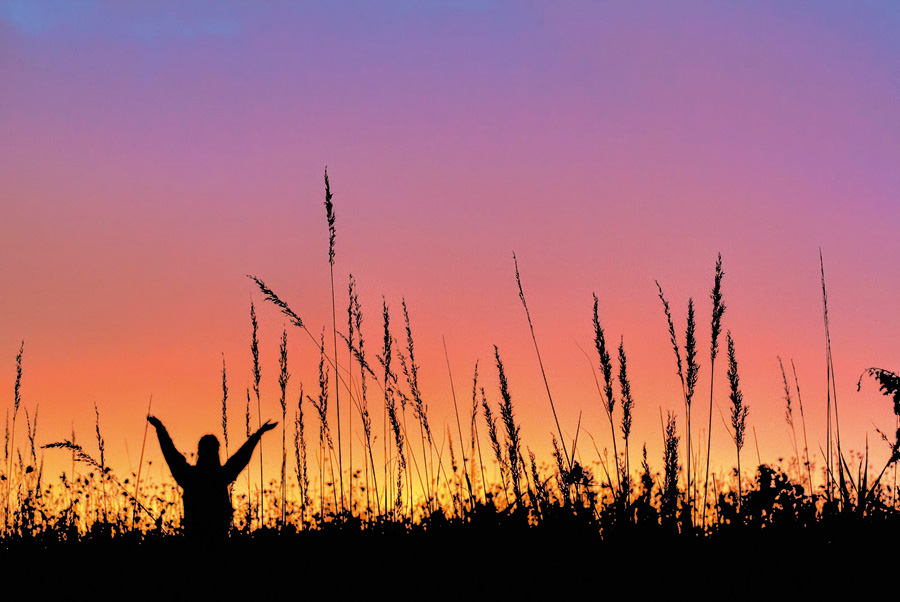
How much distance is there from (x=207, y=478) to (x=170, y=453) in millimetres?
471

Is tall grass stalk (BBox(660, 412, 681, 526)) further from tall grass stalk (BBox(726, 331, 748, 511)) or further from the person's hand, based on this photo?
the person's hand

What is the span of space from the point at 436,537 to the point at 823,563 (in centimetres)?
179

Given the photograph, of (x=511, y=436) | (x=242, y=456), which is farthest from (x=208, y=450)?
(x=511, y=436)

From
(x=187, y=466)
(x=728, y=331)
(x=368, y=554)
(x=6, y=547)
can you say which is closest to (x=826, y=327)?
(x=728, y=331)

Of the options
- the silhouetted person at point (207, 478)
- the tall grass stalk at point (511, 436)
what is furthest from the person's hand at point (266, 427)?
the tall grass stalk at point (511, 436)

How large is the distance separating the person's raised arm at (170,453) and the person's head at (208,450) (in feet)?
0.40

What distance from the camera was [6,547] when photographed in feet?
17.8

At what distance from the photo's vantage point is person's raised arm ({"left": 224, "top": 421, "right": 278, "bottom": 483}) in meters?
5.85

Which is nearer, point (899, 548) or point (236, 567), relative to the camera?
point (899, 548)

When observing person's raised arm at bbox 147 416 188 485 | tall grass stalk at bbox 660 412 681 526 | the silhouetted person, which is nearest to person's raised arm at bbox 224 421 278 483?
the silhouetted person

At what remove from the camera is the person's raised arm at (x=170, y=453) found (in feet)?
19.5

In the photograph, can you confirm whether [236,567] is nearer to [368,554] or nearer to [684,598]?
[368,554]

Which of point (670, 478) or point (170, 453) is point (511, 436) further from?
point (170, 453)

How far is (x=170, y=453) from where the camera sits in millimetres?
6023
